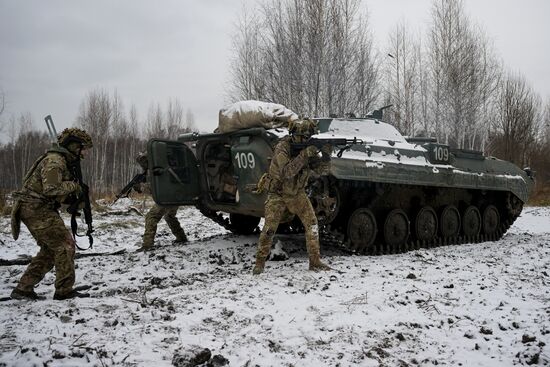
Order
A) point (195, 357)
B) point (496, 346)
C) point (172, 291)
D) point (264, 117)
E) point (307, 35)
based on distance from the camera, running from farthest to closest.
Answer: point (307, 35) → point (264, 117) → point (172, 291) → point (496, 346) → point (195, 357)

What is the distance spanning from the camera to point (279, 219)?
607 cm

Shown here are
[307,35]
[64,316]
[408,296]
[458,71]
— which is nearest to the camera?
[64,316]

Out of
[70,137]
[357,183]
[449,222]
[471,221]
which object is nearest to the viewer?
[70,137]

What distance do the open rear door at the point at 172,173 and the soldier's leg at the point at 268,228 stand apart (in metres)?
2.71

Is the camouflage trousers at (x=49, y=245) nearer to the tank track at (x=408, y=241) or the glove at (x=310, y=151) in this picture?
the glove at (x=310, y=151)

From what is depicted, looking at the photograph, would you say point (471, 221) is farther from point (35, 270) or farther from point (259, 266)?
point (35, 270)

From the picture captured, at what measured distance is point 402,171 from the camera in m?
8.17

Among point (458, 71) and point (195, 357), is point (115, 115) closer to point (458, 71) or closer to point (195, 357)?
point (458, 71)

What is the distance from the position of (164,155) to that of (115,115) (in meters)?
35.2

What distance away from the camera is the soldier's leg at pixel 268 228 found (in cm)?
600

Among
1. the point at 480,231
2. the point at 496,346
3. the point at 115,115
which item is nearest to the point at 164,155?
the point at 496,346

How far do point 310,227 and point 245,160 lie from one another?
1989 mm

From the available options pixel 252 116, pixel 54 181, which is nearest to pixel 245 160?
pixel 252 116

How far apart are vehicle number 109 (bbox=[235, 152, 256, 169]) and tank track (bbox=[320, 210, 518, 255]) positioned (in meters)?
1.43
